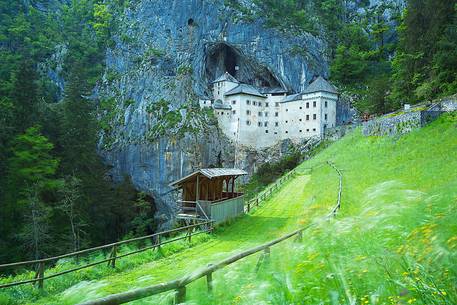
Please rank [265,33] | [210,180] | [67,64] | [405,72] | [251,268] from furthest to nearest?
[67,64] < [265,33] < [405,72] < [210,180] < [251,268]

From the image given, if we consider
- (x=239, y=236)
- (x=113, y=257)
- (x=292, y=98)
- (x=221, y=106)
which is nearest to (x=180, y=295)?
(x=113, y=257)

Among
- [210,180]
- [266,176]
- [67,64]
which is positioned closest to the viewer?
[210,180]

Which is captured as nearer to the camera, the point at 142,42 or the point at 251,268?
the point at 251,268

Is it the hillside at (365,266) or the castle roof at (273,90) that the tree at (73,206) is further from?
the castle roof at (273,90)

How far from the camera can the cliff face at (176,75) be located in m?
62.5

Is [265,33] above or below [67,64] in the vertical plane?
above

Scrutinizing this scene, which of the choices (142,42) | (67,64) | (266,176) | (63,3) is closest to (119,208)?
(266,176)

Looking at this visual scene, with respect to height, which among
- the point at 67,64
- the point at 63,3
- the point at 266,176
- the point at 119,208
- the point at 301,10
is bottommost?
the point at 119,208

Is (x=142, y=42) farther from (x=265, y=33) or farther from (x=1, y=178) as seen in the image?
(x=1, y=178)

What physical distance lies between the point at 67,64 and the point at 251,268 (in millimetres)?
81513

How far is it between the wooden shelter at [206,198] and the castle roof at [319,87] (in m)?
45.2

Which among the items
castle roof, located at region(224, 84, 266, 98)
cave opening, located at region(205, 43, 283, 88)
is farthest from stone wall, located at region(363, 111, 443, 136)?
cave opening, located at region(205, 43, 283, 88)

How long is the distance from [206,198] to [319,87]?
48468 millimetres

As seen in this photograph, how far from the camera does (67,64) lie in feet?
250
